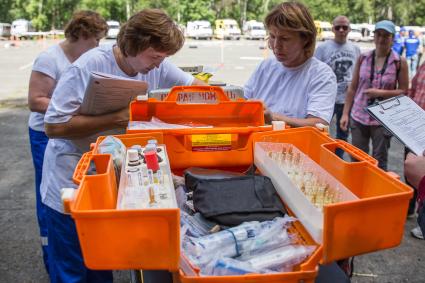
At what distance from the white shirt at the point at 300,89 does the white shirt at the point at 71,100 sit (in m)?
0.42

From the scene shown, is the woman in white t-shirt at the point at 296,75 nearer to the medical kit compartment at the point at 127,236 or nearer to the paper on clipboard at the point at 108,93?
the paper on clipboard at the point at 108,93

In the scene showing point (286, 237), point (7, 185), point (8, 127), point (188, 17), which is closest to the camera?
point (286, 237)

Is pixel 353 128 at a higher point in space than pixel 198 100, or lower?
lower

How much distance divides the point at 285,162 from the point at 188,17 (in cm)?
4231

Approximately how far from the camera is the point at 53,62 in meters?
2.54

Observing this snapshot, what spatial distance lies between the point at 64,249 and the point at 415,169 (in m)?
1.58

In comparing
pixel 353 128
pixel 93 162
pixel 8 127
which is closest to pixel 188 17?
pixel 8 127

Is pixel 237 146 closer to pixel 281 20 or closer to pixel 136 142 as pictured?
pixel 136 142

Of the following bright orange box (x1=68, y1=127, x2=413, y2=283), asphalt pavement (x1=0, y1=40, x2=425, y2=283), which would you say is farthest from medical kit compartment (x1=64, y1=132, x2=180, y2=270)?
asphalt pavement (x1=0, y1=40, x2=425, y2=283)

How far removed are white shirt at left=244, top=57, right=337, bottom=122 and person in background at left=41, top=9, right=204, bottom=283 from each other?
0.59 meters

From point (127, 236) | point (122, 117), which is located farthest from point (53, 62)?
point (127, 236)

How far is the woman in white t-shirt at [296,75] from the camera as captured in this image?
6.60ft

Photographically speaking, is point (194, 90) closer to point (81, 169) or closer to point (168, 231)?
point (81, 169)

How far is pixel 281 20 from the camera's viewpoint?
6.61 feet
